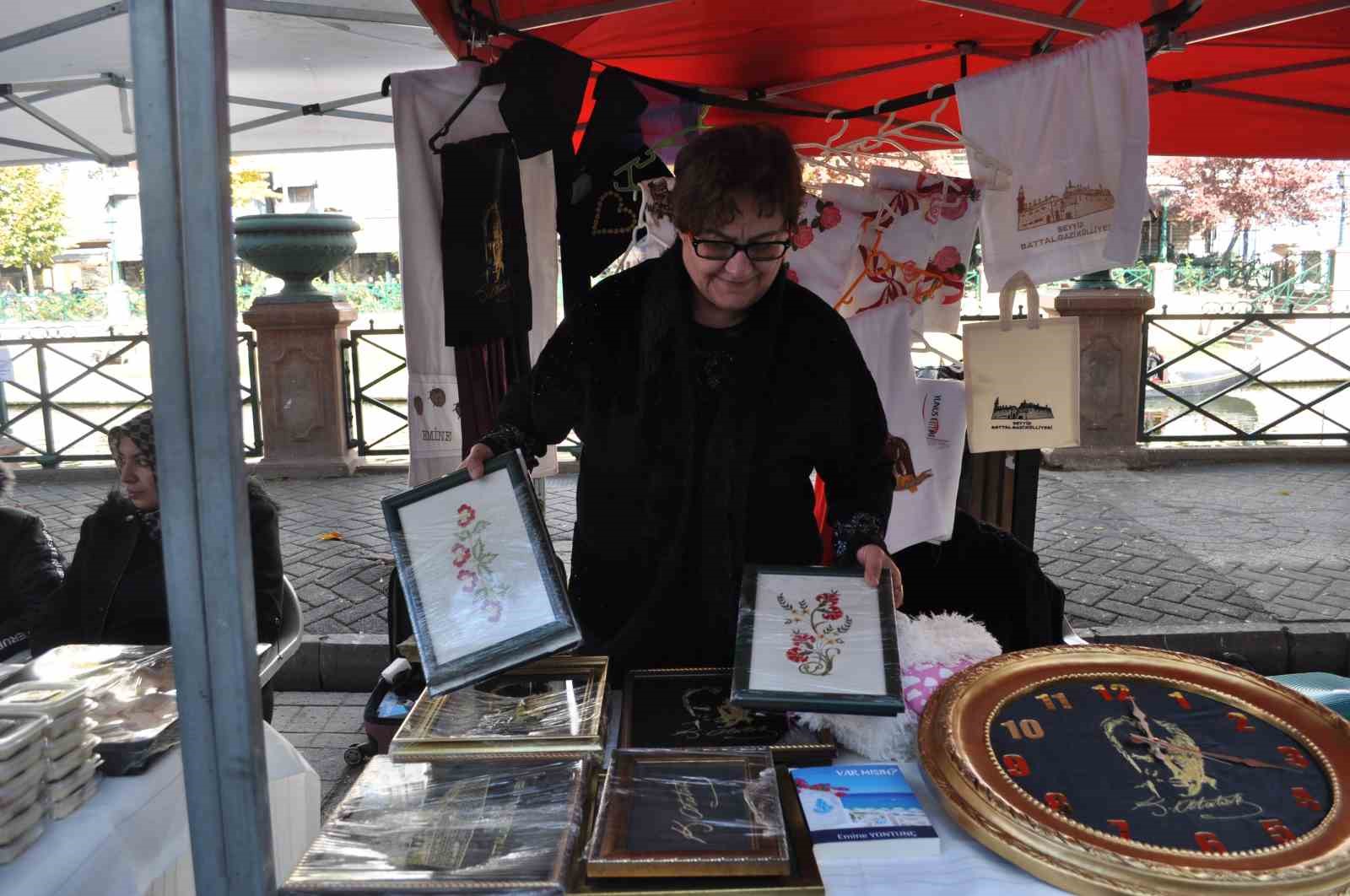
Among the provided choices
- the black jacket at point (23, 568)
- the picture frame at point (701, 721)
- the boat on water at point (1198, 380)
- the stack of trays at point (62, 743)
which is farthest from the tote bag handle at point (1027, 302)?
the boat on water at point (1198, 380)

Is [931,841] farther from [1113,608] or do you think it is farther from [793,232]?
[1113,608]

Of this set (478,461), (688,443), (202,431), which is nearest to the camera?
(202,431)

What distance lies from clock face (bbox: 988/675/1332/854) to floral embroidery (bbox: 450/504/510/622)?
744mm

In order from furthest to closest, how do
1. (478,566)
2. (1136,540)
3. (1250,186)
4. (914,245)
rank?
(1250,186) → (1136,540) → (914,245) → (478,566)

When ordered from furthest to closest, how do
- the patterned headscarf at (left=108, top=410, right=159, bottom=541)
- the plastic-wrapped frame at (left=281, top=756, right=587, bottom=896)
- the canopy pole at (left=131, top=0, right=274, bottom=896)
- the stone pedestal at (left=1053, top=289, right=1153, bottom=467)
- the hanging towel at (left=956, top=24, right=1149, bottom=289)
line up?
the stone pedestal at (left=1053, top=289, right=1153, bottom=467)
the patterned headscarf at (left=108, top=410, right=159, bottom=541)
the hanging towel at (left=956, top=24, right=1149, bottom=289)
the plastic-wrapped frame at (left=281, top=756, right=587, bottom=896)
the canopy pole at (left=131, top=0, right=274, bottom=896)

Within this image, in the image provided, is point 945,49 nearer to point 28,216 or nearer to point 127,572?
point 127,572

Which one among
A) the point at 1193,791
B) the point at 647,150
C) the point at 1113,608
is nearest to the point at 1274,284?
the point at 1113,608

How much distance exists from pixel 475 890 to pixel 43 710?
75cm

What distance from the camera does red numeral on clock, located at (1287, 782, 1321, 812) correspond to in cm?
118

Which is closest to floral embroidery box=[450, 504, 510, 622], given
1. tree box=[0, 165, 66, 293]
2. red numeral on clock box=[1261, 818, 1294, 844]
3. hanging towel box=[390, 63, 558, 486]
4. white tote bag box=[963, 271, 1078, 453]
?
red numeral on clock box=[1261, 818, 1294, 844]

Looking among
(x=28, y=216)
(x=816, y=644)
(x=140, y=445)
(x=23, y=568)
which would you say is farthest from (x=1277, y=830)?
(x=28, y=216)

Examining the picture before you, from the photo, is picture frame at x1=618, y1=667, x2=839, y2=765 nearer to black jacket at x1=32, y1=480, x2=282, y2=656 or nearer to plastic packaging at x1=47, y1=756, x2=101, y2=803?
plastic packaging at x1=47, y1=756, x2=101, y2=803

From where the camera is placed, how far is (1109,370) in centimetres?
739

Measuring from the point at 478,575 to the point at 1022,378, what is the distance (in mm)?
1994
